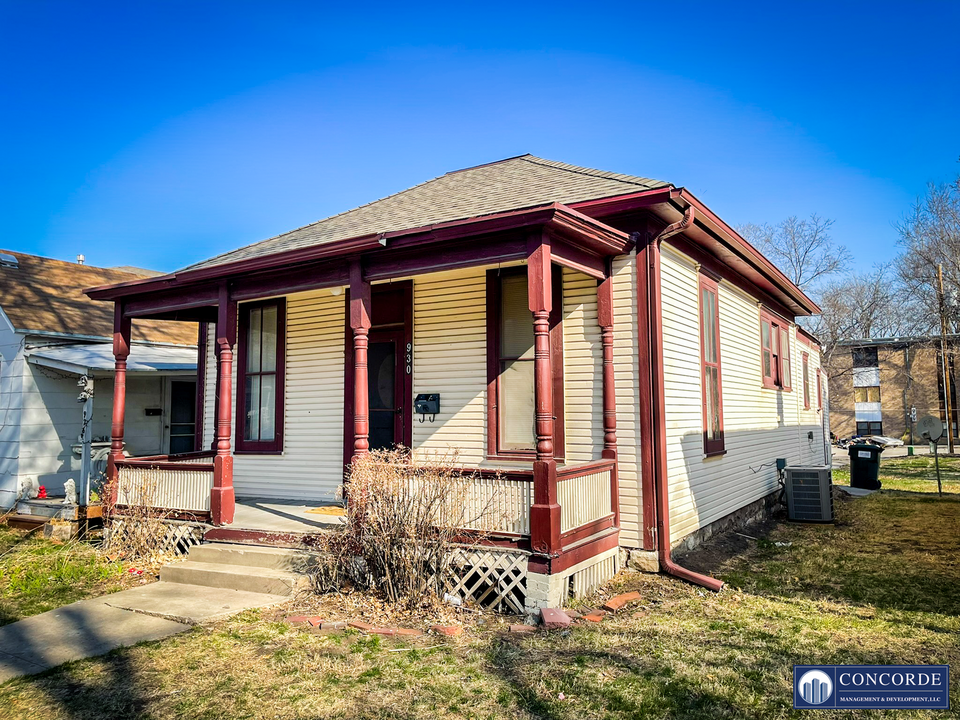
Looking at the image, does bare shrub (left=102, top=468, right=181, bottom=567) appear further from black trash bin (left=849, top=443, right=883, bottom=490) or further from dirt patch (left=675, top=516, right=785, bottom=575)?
black trash bin (left=849, top=443, right=883, bottom=490)

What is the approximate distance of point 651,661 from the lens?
447 centimetres

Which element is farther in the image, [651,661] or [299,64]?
[299,64]

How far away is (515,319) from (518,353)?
41cm

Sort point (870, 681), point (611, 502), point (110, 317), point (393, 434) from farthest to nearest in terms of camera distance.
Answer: point (110, 317)
point (393, 434)
point (611, 502)
point (870, 681)

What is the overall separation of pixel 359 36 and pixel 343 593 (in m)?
9.72

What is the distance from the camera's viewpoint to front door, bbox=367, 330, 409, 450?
861cm

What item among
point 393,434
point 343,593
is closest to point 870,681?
point 343,593

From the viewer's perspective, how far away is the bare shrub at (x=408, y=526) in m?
5.69

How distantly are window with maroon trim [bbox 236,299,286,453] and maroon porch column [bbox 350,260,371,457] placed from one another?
3010 millimetres

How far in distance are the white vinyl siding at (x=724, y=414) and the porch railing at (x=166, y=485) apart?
539 centimetres

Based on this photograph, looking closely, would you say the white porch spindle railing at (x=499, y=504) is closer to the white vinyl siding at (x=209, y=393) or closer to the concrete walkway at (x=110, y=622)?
the concrete walkway at (x=110, y=622)

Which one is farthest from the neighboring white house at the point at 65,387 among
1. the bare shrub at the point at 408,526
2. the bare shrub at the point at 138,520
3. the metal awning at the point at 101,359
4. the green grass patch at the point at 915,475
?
the green grass patch at the point at 915,475

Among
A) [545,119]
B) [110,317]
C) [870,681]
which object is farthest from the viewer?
[545,119]

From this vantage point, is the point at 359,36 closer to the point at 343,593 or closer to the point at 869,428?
the point at 343,593
